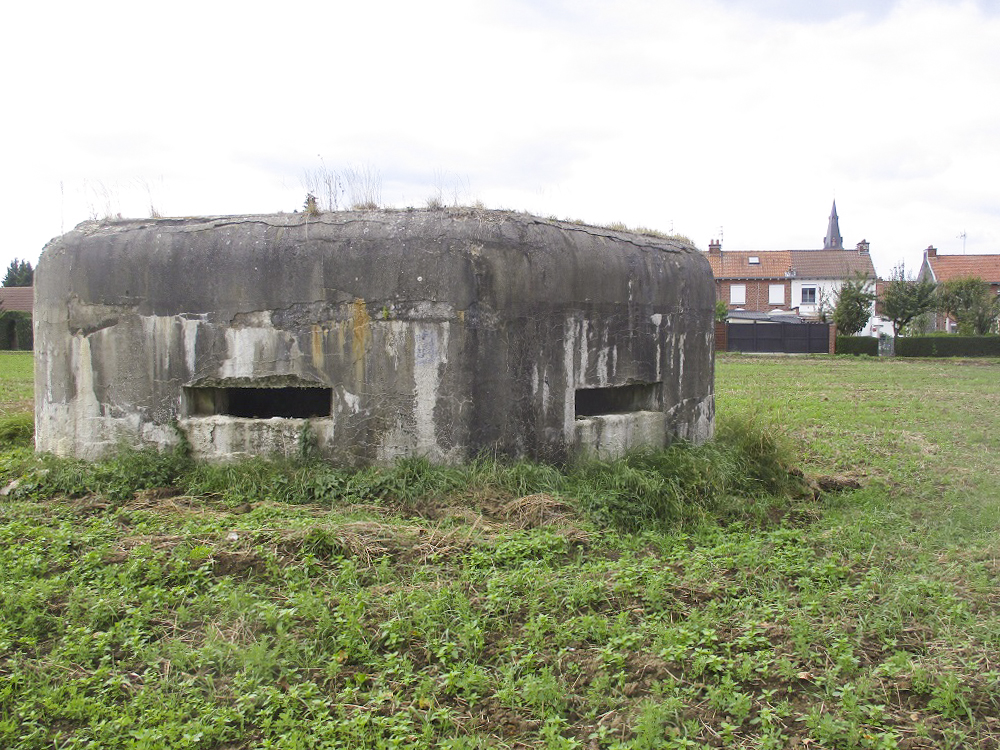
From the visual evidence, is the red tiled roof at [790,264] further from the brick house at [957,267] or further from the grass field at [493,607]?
the grass field at [493,607]

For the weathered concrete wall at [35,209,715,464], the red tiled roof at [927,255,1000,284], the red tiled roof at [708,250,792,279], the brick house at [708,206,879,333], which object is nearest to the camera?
the weathered concrete wall at [35,209,715,464]

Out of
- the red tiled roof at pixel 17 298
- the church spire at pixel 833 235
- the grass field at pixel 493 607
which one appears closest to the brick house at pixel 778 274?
the church spire at pixel 833 235

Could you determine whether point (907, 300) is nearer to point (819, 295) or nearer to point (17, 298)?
point (819, 295)

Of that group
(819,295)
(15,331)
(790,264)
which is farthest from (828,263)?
(15,331)

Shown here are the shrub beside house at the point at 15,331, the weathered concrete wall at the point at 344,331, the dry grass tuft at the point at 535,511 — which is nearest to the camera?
the dry grass tuft at the point at 535,511

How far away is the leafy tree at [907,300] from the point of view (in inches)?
1332

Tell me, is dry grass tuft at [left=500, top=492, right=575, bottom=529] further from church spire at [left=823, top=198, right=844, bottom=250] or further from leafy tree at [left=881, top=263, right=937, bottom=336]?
church spire at [left=823, top=198, right=844, bottom=250]

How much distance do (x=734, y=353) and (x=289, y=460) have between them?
2579cm

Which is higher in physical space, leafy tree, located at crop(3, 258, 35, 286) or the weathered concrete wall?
leafy tree, located at crop(3, 258, 35, 286)

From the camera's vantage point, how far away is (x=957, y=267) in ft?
150

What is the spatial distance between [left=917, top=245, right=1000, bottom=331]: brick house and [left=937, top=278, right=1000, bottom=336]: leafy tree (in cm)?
954

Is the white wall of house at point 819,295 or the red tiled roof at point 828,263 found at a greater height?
the red tiled roof at point 828,263

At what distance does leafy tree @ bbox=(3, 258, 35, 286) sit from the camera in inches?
2098

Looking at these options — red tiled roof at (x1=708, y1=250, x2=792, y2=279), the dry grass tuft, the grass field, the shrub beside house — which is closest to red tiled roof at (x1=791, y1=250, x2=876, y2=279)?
red tiled roof at (x1=708, y1=250, x2=792, y2=279)
